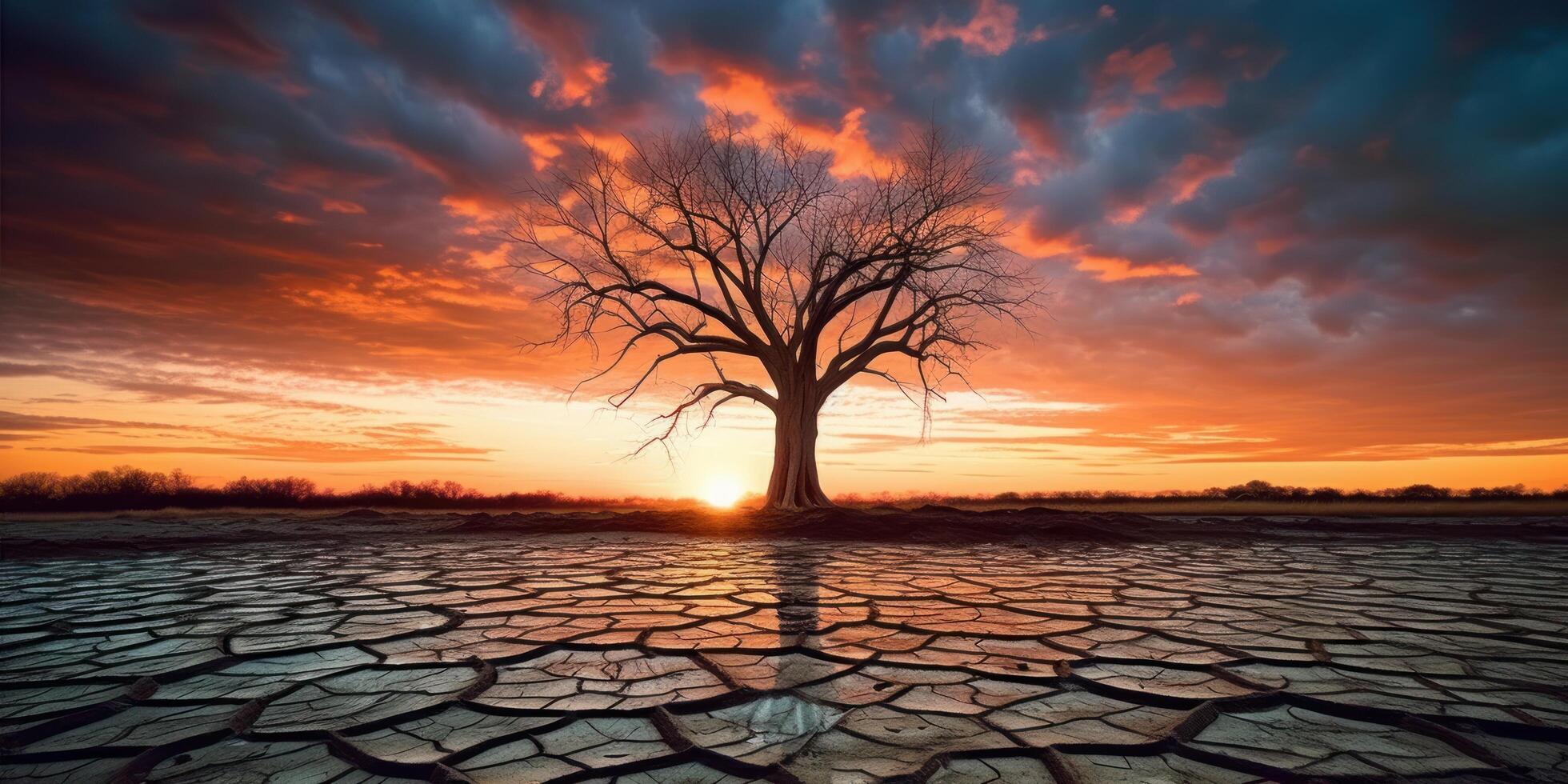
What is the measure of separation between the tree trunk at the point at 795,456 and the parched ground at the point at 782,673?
308 inches

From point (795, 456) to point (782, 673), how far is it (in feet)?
36.9

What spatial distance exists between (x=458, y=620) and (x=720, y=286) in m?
11.7

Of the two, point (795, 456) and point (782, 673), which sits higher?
point (795, 456)

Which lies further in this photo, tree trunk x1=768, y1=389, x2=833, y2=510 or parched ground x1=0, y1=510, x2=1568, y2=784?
tree trunk x1=768, y1=389, x2=833, y2=510

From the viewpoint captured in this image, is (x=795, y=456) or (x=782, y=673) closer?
(x=782, y=673)

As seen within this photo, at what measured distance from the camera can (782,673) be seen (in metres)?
2.83

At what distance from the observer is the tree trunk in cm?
1398

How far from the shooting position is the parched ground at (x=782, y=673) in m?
2.03

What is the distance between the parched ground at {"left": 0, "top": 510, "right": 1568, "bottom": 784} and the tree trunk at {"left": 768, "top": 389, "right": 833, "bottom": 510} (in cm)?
781

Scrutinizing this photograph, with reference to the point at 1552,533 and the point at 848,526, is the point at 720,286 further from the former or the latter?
the point at 1552,533

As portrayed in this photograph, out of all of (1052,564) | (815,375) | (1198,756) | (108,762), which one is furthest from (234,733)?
(815,375)

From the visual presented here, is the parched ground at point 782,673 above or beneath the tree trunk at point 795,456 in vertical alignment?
beneath

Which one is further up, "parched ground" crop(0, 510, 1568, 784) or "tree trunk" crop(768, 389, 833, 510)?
"tree trunk" crop(768, 389, 833, 510)

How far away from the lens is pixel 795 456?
1407 centimetres
